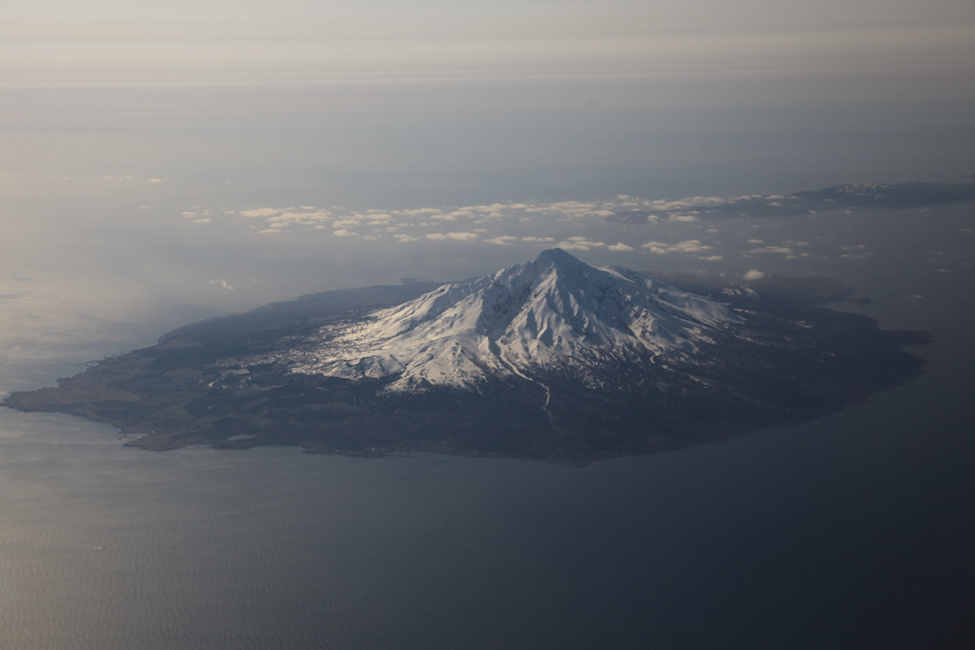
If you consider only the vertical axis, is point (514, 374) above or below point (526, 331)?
below

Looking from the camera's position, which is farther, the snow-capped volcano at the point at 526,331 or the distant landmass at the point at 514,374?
the snow-capped volcano at the point at 526,331

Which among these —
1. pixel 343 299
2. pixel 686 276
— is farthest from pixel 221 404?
pixel 686 276

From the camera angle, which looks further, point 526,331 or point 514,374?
point 526,331

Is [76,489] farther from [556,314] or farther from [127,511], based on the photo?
[556,314]

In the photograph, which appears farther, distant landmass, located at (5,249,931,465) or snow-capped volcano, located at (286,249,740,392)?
snow-capped volcano, located at (286,249,740,392)
